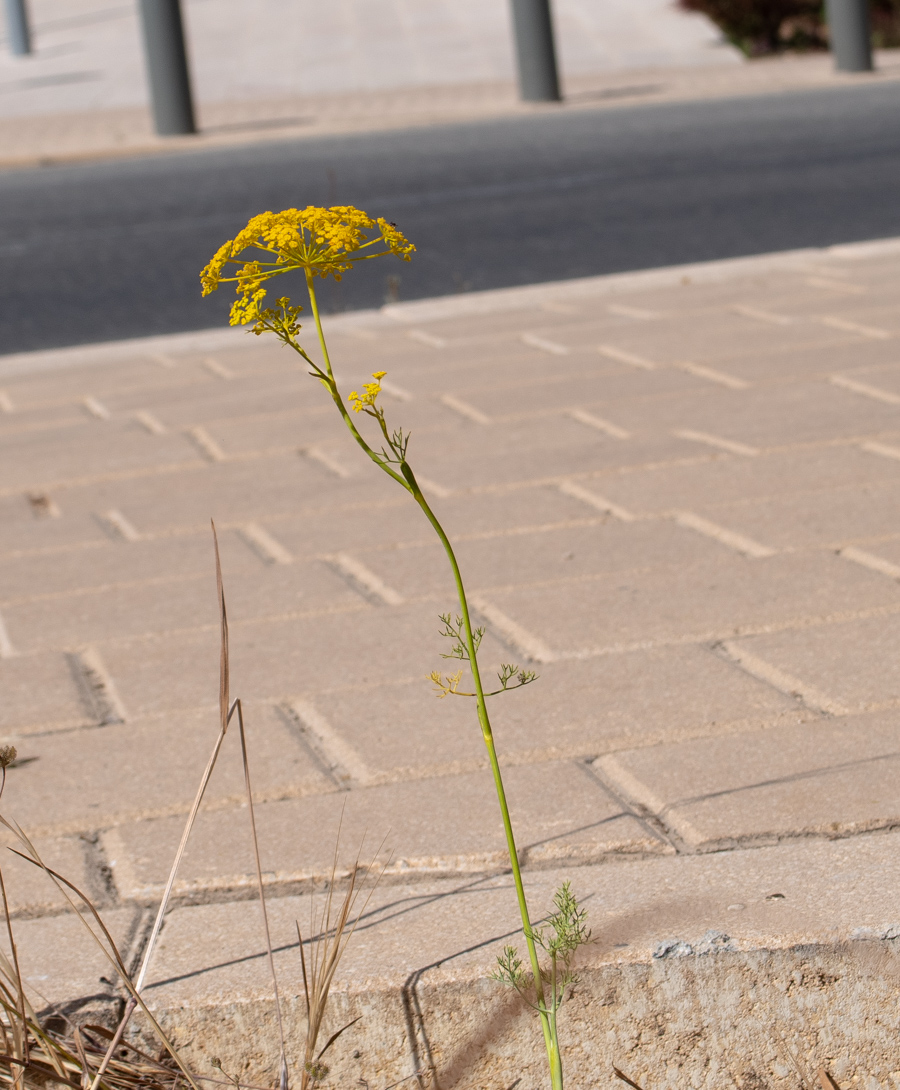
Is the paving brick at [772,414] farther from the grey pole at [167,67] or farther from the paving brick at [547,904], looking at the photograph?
the grey pole at [167,67]

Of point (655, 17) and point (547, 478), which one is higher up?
point (655, 17)

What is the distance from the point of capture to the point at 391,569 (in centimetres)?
296

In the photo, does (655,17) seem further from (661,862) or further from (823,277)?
(661,862)

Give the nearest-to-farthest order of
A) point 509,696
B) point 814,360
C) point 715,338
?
point 509,696 → point 814,360 → point 715,338

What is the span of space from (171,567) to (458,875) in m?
1.48

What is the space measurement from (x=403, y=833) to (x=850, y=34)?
15076 millimetres

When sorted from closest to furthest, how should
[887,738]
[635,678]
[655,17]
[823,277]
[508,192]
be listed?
[887,738], [635,678], [823,277], [508,192], [655,17]

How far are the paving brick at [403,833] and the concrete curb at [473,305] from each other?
3461mm

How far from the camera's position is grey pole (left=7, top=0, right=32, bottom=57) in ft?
72.2

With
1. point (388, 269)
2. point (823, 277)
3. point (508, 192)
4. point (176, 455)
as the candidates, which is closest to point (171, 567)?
point (176, 455)

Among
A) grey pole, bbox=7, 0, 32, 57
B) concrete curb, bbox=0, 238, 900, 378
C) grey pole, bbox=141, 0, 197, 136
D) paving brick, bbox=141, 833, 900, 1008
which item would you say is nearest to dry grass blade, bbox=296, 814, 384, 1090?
paving brick, bbox=141, 833, 900, 1008

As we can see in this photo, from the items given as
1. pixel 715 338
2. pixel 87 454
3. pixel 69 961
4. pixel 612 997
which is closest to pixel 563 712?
pixel 612 997

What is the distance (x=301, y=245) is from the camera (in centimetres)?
127

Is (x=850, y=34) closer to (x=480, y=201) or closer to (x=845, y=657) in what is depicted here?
(x=480, y=201)
